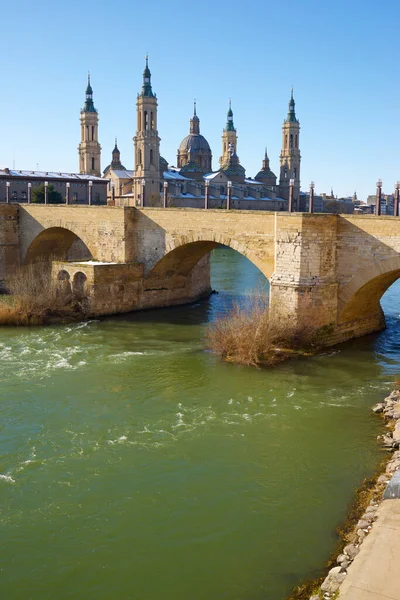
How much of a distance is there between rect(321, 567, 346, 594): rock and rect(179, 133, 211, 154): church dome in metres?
76.9

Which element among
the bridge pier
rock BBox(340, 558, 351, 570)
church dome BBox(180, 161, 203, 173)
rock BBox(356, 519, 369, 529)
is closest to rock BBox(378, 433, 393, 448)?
rock BBox(356, 519, 369, 529)

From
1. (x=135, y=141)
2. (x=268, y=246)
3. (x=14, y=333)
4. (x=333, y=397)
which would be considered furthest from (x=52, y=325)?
(x=135, y=141)

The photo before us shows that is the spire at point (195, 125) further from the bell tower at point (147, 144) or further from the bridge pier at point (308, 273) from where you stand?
the bridge pier at point (308, 273)

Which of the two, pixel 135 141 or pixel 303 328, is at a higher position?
pixel 135 141

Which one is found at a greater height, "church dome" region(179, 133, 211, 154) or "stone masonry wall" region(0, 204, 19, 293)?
"church dome" region(179, 133, 211, 154)

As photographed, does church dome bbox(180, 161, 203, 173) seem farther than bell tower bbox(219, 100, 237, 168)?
No

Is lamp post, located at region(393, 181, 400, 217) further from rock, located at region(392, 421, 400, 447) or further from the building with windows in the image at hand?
the building with windows

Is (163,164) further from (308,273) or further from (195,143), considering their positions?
(308,273)

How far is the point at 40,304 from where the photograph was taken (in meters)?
22.1

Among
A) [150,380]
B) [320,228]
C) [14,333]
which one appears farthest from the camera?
[14,333]

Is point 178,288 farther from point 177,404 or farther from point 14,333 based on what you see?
point 177,404

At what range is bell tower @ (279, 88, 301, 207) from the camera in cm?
8581

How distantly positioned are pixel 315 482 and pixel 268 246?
9.85 meters

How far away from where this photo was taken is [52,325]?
2169cm
